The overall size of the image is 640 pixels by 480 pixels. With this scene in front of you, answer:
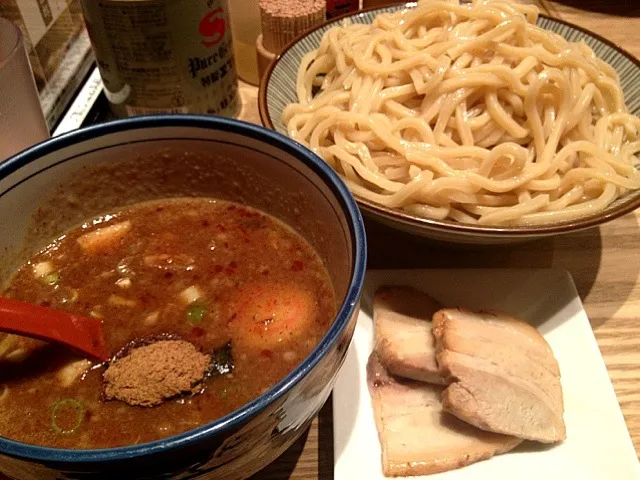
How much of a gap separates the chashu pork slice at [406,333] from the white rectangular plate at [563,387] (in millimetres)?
30

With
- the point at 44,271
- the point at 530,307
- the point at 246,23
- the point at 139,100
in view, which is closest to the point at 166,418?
the point at 44,271

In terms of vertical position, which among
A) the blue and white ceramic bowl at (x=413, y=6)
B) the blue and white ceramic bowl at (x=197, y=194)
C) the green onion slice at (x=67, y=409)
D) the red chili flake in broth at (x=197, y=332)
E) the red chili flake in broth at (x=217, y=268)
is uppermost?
the blue and white ceramic bowl at (x=197, y=194)

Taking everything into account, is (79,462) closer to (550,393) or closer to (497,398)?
(497,398)

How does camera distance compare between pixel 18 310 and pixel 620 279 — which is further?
→ pixel 620 279

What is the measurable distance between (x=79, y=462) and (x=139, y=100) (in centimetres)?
110

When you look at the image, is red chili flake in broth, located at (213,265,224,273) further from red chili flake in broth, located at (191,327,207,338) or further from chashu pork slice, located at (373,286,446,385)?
chashu pork slice, located at (373,286,446,385)

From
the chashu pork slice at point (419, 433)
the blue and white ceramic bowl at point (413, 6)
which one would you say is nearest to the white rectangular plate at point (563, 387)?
the chashu pork slice at point (419, 433)

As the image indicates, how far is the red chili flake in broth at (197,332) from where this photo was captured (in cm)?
97

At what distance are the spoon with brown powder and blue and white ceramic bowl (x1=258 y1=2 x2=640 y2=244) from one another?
419mm

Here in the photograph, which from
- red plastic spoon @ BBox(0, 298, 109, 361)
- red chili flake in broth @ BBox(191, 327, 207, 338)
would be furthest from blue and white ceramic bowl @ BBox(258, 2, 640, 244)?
red plastic spoon @ BBox(0, 298, 109, 361)

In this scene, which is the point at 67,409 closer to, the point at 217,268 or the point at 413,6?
the point at 217,268

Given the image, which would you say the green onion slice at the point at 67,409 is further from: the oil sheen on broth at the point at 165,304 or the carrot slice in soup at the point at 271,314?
the carrot slice in soup at the point at 271,314

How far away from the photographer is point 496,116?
1.39 meters

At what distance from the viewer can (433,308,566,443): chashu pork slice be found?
98cm
